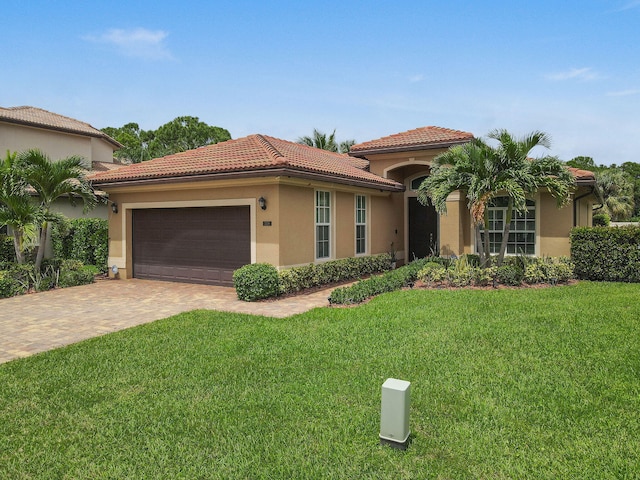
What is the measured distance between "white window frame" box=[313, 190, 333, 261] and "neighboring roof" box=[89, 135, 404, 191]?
0.69 meters

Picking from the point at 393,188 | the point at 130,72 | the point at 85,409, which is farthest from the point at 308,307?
the point at 130,72

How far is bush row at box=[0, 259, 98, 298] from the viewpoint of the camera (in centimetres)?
1202

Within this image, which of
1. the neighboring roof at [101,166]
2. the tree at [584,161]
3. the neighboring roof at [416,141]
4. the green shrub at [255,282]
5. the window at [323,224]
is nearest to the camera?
the green shrub at [255,282]

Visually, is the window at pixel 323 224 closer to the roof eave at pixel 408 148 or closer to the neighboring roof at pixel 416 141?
the roof eave at pixel 408 148

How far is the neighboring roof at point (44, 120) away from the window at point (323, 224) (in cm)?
1706

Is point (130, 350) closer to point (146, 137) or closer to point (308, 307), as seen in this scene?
point (308, 307)

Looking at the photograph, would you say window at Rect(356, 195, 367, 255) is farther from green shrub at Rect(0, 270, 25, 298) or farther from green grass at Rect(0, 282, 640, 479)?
green shrub at Rect(0, 270, 25, 298)

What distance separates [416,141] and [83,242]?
13617mm

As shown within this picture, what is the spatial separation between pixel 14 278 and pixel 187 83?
408 inches

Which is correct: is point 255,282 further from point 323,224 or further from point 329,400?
point 329,400

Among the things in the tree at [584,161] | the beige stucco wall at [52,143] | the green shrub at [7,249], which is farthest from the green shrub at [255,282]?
the tree at [584,161]

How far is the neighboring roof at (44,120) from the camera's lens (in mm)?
21188

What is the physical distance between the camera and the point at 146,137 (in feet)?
158

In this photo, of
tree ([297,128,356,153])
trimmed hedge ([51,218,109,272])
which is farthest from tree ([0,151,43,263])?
tree ([297,128,356,153])
